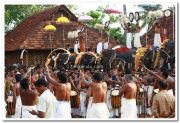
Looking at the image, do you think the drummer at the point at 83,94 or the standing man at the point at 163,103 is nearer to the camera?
the standing man at the point at 163,103

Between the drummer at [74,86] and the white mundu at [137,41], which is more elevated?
the white mundu at [137,41]

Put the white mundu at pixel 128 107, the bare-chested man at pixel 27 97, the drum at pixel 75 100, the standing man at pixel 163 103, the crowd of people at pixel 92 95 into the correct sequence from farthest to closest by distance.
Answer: the drum at pixel 75 100
the white mundu at pixel 128 107
the bare-chested man at pixel 27 97
the crowd of people at pixel 92 95
the standing man at pixel 163 103

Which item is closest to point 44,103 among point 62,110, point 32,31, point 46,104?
point 46,104

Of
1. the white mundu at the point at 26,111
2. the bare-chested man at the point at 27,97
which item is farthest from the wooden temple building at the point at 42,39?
the bare-chested man at the point at 27,97

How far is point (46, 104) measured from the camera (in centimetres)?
890

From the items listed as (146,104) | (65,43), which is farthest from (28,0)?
(65,43)

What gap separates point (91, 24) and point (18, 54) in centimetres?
585

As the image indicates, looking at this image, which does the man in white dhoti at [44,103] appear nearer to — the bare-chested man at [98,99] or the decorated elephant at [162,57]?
→ the bare-chested man at [98,99]

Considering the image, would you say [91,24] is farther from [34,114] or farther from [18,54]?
[34,114]

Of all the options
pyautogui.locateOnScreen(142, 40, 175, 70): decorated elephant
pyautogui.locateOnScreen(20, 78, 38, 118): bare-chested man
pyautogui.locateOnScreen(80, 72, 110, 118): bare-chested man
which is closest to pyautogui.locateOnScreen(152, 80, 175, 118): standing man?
pyautogui.locateOnScreen(80, 72, 110, 118): bare-chested man

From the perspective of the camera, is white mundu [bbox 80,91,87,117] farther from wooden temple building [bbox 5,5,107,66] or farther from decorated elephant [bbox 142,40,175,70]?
wooden temple building [bbox 5,5,107,66]

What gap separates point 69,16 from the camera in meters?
24.2

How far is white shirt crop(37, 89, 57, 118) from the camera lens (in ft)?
29.0

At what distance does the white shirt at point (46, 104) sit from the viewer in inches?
348
